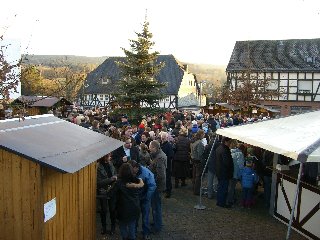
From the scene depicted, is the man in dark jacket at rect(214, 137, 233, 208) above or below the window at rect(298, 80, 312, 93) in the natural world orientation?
below

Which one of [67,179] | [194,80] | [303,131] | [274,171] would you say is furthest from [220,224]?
[194,80]

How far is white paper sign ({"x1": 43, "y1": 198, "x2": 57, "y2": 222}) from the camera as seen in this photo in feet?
18.3

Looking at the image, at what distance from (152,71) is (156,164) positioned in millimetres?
16875

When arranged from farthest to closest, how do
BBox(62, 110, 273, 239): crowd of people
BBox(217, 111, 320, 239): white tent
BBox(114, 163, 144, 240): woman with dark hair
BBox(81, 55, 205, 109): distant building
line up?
BBox(81, 55, 205, 109): distant building, BBox(62, 110, 273, 239): crowd of people, BBox(114, 163, 144, 240): woman with dark hair, BBox(217, 111, 320, 239): white tent

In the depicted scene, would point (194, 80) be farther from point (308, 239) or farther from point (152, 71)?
point (308, 239)

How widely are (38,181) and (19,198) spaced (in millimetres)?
410

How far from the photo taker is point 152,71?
83.1 feet

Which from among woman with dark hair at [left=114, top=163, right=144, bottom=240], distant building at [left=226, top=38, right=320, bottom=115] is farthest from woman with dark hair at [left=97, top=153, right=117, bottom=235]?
distant building at [left=226, top=38, right=320, bottom=115]

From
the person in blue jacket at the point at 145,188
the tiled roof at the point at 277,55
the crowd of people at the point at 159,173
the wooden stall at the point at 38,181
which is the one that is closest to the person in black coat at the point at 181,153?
the crowd of people at the point at 159,173

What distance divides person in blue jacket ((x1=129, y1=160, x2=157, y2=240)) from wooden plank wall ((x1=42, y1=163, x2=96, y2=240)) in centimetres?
92

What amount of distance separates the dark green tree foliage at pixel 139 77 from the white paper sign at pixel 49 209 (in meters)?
18.4

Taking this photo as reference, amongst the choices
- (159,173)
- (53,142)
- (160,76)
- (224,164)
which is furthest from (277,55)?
(53,142)

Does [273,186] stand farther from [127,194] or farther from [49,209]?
[49,209]

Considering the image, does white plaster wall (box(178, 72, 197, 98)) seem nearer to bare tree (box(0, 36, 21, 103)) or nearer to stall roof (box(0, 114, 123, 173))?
stall roof (box(0, 114, 123, 173))
